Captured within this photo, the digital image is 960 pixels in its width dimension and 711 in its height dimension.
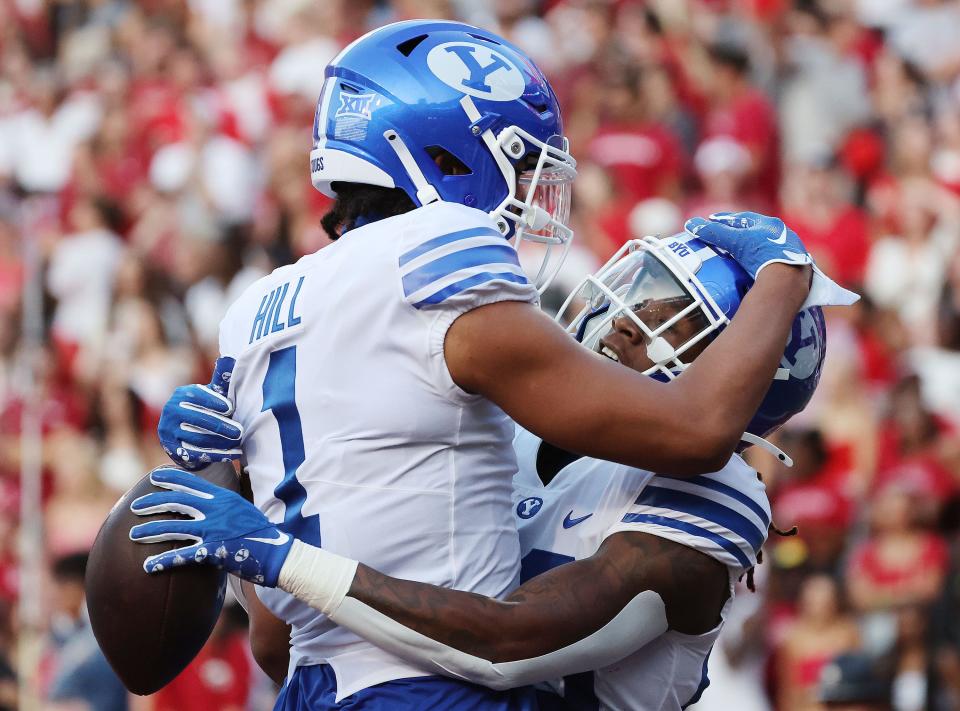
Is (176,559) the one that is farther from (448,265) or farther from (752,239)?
(752,239)

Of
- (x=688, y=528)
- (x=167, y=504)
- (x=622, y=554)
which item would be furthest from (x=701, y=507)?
(x=167, y=504)

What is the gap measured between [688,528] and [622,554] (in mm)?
128

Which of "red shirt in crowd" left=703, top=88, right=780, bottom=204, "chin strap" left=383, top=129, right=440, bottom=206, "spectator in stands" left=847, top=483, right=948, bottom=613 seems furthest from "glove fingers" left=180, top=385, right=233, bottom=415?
"red shirt in crowd" left=703, top=88, right=780, bottom=204

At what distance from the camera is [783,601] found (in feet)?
19.8

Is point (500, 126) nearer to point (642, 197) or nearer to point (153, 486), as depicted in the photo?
point (153, 486)

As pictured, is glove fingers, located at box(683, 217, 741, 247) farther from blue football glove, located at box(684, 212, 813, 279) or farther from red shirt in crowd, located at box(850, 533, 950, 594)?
red shirt in crowd, located at box(850, 533, 950, 594)

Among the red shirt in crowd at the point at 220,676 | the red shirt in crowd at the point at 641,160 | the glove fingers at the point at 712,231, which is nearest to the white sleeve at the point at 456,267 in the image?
the glove fingers at the point at 712,231

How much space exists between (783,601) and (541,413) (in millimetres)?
3871

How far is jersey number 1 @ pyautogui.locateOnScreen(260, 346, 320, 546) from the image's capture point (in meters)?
2.59

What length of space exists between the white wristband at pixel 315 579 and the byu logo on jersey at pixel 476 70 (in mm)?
892

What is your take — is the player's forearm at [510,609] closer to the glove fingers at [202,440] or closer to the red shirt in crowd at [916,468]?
the glove fingers at [202,440]

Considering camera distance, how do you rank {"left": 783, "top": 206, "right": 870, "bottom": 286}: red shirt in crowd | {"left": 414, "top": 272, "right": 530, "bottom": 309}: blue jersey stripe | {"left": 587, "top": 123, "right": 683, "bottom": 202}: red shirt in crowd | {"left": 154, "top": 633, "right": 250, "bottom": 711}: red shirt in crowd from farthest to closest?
1. {"left": 587, "top": 123, "right": 683, "bottom": 202}: red shirt in crowd
2. {"left": 783, "top": 206, "right": 870, "bottom": 286}: red shirt in crowd
3. {"left": 154, "top": 633, "right": 250, "bottom": 711}: red shirt in crowd
4. {"left": 414, "top": 272, "right": 530, "bottom": 309}: blue jersey stripe

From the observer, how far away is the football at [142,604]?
254cm

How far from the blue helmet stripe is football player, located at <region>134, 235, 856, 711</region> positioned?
475 millimetres
